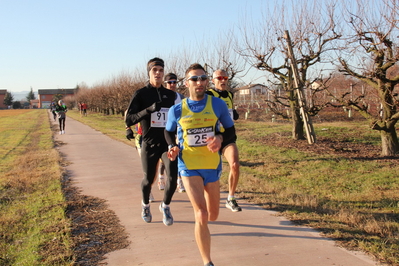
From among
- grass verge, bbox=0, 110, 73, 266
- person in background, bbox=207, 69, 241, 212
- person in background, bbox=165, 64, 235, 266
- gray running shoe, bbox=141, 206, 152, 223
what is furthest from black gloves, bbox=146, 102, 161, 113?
grass verge, bbox=0, 110, 73, 266

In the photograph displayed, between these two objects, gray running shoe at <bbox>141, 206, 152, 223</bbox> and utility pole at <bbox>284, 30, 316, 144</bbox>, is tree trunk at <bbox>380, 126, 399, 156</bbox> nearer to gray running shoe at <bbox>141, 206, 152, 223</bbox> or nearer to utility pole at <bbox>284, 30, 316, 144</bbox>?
utility pole at <bbox>284, 30, 316, 144</bbox>

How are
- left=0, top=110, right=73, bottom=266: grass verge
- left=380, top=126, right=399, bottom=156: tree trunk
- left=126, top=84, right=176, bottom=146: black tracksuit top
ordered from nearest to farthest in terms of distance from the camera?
left=0, top=110, right=73, bottom=266: grass verge → left=126, top=84, right=176, bottom=146: black tracksuit top → left=380, top=126, right=399, bottom=156: tree trunk

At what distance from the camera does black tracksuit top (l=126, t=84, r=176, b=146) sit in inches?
212

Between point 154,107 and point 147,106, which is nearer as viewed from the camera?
point 154,107

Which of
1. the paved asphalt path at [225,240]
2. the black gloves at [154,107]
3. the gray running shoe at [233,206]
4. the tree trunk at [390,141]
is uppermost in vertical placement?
the black gloves at [154,107]

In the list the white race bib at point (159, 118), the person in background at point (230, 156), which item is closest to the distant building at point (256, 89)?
the person in background at point (230, 156)

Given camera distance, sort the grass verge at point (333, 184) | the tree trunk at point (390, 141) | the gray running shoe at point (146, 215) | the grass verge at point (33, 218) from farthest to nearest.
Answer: the tree trunk at point (390, 141) → the gray running shoe at point (146, 215) → the grass verge at point (333, 184) → the grass verge at point (33, 218)

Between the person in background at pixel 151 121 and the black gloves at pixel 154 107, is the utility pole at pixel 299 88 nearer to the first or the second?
the person in background at pixel 151 121

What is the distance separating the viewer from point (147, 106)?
216 inches

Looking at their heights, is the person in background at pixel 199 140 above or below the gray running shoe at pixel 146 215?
above

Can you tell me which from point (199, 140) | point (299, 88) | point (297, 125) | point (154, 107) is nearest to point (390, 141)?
point (299, 88)

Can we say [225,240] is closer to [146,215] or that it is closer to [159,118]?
[146,215]

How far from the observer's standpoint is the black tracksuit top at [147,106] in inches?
212

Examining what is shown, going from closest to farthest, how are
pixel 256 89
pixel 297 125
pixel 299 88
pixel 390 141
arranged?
pixel 390 141 < pixel 299 88 < pixel 297 125 < pixel 256 89
